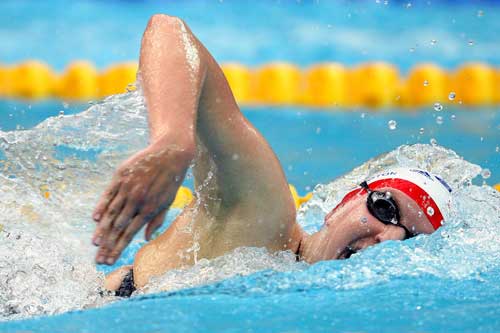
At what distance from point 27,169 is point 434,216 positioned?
985 mm

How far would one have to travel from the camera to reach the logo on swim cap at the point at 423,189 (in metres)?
1.94

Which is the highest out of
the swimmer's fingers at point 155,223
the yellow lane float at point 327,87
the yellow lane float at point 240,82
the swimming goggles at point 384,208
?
the swimmer's fingers at point 155,223

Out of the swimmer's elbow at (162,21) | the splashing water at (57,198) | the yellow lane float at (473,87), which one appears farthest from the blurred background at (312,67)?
the swimmer's elbow at (162,21)

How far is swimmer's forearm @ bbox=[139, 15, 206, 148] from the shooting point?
4.22 feet

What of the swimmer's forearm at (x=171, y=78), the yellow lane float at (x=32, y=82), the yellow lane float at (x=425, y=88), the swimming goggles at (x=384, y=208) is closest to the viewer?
the swimmer's forearm at (x=171, y=78)

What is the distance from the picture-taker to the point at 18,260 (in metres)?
1.93

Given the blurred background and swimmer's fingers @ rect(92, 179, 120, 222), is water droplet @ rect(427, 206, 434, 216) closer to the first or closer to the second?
swimmer's fingers @ rect(92, 179, 120, 222)

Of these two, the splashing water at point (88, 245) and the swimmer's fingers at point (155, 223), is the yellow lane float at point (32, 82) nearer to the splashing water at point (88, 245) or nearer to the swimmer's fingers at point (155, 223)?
the splashing water at point (88, 245)

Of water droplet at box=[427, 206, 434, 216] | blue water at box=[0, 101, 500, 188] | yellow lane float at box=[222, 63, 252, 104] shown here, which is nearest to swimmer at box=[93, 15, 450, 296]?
water droplet at box=[427, 206, 434, 216]

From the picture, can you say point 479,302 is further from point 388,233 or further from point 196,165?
point 196,165

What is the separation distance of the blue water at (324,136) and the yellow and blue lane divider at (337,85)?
14 centimetres

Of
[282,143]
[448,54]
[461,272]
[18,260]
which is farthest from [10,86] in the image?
[461,272]

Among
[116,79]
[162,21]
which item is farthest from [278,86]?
[162,21]

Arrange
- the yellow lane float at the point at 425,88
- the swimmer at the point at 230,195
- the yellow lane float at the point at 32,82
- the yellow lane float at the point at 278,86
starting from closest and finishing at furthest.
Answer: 1. the swimmer at the point at 230,195
2. the yellow lane float at the point at 425,88
3. the yellow lane float at the point at 278,86
4. the yellow lane float at the point at 32,82
